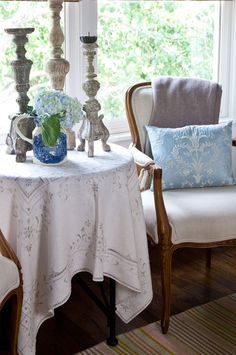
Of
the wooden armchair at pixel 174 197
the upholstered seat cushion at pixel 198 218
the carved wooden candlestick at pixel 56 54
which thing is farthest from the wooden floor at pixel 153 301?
the carved wooden candlestick at pixel 56 54

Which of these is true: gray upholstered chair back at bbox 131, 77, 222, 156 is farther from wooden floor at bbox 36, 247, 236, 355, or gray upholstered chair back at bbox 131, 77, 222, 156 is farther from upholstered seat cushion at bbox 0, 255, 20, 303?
upholstered seat cushion at bbox 0, 255, 20, 303

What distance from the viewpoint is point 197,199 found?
2529mm

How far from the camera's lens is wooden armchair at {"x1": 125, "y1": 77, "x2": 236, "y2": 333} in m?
2.38

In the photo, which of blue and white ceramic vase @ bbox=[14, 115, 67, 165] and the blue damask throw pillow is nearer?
blue and white ceramic vase @ bbox=[14, 115, 67, 165]

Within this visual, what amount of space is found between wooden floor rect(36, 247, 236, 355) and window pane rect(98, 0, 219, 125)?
3.03ft

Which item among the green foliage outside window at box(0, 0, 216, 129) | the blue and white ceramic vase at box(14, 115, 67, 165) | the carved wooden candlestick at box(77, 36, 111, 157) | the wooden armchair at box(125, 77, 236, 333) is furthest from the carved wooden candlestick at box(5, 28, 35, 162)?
the green foliage outside window at box(0, 0, 216, 129)

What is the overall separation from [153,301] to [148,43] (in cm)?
148

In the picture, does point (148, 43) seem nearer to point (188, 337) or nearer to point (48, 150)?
point (48, 150)

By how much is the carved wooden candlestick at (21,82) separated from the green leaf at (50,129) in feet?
0.50

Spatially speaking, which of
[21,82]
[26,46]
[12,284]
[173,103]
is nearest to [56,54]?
[21,82]

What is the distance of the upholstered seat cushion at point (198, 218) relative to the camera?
94.0 inches

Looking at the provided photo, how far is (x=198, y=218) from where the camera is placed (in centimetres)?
240

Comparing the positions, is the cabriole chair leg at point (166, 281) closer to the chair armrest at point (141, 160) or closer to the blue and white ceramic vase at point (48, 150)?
the chair armrest at point (141, 160)

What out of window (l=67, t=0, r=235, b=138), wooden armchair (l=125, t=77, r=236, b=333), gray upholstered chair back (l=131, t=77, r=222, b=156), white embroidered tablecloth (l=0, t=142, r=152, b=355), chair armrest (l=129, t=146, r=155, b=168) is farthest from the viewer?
window (l=67, t=0, r=235, b=138)
